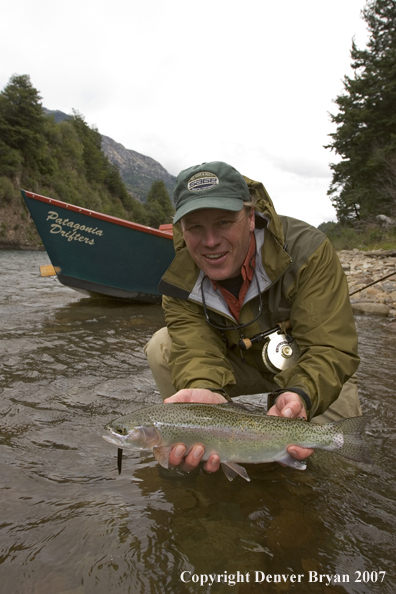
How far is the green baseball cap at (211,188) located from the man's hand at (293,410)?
1299 millimetres

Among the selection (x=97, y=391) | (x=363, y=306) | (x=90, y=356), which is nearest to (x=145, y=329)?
(x=90, y=356)

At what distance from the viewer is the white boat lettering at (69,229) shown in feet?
31.6

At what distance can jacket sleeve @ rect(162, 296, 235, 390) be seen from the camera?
9.48 feet

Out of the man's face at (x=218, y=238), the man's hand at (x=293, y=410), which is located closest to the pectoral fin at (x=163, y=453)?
the man's hand at (x=293, y=410)

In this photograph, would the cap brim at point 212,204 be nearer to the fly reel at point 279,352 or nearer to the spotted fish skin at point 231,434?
the fly reel at point 279,352

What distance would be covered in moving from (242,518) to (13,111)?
231ft

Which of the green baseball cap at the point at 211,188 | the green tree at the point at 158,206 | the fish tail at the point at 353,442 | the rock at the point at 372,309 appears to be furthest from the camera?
the green tree at the point at 158,206

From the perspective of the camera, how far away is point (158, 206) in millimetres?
118438

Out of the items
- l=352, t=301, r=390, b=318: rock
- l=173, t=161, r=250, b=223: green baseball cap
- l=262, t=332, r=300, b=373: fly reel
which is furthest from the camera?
l=352, t=301, r=390, b=318: rock

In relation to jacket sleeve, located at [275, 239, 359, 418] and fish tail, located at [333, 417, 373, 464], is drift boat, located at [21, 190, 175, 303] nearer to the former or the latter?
jacket sleeve, located at [275, 239, 359, 418]

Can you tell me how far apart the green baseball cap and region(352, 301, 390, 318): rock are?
7326mm

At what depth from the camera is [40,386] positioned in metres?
4.44

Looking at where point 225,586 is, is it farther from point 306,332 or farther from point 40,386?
point 40,386

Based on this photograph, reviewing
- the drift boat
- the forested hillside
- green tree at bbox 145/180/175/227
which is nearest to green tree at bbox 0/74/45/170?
the forested hillside
